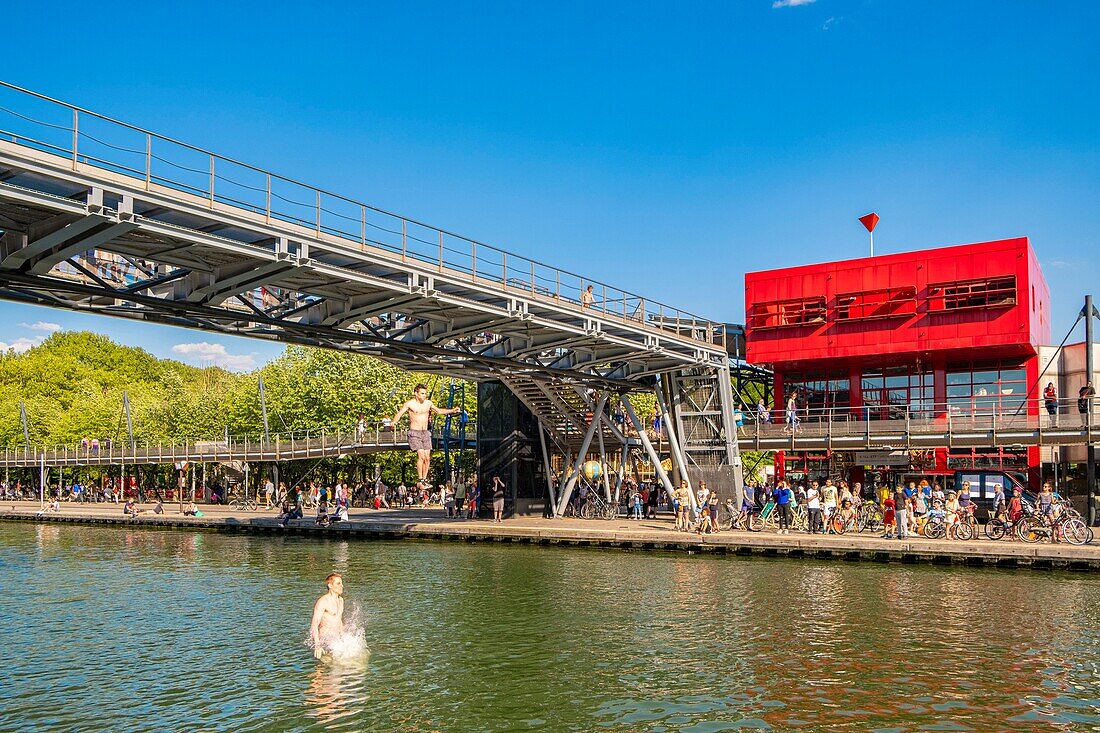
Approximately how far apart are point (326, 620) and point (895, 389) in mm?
38130

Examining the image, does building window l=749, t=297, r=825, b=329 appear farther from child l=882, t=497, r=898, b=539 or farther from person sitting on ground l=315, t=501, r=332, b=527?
person sitting on ground l=315, t=501, r=332, b=527

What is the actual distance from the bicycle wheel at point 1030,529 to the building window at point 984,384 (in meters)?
15.1

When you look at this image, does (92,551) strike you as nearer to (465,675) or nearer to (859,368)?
(465,675)

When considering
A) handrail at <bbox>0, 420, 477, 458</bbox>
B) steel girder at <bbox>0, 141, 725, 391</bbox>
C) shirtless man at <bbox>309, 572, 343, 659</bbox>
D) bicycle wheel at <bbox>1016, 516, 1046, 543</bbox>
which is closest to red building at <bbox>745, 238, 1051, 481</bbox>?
bicycle wheel at <bbox>1016, 516, 1046, 543</bbox>

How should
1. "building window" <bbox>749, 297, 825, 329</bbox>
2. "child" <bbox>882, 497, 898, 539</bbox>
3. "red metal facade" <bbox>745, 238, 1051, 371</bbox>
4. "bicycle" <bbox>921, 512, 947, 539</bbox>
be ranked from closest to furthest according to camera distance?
"bicycle" <bbox>921, 512, 947, 539</bbox>
"child" <bbox>882, 497, 898, 539</bbox>
"red metal facade" <bbox>745, 238, 1051, 371</bbox>
"building window" <bbox>749, 297, 825, 329</bbox>

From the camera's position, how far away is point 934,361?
154ft

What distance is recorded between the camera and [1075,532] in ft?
96.7

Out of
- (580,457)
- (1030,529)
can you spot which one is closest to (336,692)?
(1030,529)

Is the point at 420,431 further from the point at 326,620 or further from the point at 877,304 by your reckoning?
the point at 877,304

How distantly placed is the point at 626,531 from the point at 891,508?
9634 millimetres

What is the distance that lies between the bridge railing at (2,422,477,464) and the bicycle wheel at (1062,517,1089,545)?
97.8 ft

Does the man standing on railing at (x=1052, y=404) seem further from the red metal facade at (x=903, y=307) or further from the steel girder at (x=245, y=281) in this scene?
the steel girder at (x=245, y=281)

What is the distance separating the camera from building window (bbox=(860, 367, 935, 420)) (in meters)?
47.6

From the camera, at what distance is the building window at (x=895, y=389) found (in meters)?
47.6
